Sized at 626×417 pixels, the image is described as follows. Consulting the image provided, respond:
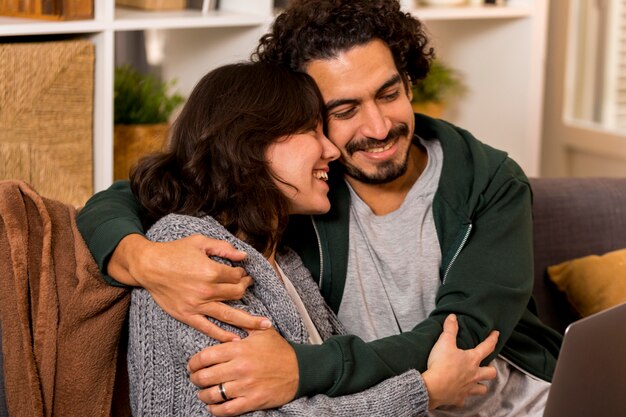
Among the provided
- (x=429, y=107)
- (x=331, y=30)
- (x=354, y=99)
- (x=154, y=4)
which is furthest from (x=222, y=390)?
(x=429, y=107)

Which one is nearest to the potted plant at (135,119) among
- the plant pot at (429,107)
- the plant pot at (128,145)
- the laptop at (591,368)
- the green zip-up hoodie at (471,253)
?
the plant pot at (128,145)

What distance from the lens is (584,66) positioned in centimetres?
363

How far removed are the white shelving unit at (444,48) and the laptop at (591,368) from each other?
3.86 feet

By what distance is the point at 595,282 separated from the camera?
206 cm

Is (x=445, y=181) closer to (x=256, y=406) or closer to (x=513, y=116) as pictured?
(x=256, y=406)

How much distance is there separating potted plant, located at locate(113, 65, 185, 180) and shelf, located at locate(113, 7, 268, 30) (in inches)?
6.9

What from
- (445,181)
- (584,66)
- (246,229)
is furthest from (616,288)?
(584,66)

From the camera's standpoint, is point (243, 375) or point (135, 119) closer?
point (243, 375)

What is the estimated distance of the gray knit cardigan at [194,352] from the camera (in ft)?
4.70

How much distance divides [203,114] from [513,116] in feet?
5.35

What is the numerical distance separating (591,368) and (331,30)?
0.82 metres

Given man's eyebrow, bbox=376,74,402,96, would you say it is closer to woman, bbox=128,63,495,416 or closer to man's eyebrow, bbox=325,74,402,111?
man's eyebrow, bbox=325,74,402,111

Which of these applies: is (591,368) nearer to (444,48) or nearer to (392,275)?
(392,275)

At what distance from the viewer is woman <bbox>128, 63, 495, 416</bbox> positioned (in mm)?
1456
